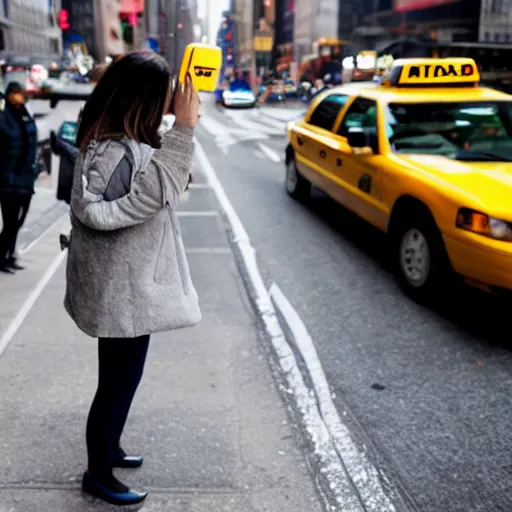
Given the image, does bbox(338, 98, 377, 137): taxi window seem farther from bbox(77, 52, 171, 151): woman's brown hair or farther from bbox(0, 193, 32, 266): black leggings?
bbox(77, 52, 171, 151): woman's brown hair

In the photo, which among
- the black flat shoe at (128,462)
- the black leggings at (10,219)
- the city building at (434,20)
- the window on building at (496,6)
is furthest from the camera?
the city building at (434,20)

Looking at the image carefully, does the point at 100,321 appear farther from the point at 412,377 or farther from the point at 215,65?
the point at 412,377

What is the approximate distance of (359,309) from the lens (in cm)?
567

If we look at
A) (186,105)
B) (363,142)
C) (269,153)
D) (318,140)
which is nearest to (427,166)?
(363,142)

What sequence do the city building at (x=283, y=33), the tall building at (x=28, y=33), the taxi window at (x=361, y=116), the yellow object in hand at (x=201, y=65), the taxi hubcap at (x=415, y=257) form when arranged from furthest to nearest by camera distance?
the city building at (x=283, y=33), the tall building at (x=28, y=33), the taxi window at (x=361, y=116), the taxi hubcap at (x=415, y=257), the yellow object in hand at (x=201, y=65)

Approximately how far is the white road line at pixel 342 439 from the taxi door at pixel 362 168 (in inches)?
73.1

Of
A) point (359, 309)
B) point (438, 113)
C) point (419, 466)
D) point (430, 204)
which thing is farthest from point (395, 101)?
point (419, 466)

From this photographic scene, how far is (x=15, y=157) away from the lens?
616 centimetres

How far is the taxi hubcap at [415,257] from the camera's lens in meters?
5.69

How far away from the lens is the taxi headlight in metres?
4.89

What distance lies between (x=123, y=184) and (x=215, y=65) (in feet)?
1.78

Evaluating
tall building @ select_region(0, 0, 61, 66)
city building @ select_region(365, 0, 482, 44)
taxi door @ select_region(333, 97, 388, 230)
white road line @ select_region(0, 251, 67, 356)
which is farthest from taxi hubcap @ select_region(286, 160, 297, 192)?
tall building @ select_region(0, 0, 61, 66)

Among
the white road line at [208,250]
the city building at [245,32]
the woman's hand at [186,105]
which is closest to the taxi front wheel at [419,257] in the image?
the white road line at [208,250]

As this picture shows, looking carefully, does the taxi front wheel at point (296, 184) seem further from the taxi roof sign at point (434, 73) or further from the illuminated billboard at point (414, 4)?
the illuminated billboard at point (414, 4)
